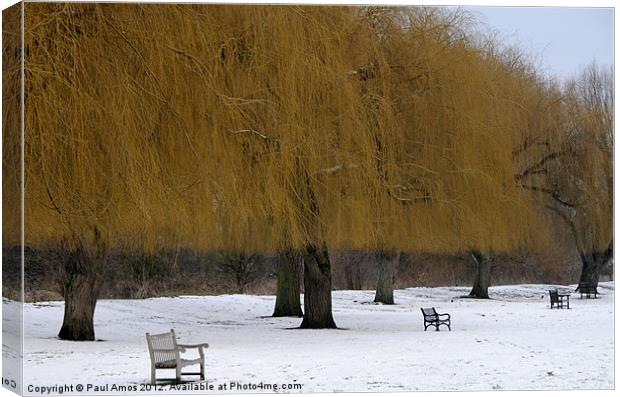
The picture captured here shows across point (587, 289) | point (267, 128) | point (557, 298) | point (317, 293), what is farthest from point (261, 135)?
point (557, 298)

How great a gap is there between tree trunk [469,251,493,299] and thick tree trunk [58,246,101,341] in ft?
19.2

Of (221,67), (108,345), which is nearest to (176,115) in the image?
(221,67)

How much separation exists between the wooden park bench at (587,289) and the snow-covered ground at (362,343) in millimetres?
108

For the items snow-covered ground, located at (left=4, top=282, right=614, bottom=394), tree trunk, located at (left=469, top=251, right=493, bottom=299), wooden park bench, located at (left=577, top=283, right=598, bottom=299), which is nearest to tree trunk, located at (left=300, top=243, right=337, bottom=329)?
snow-covered ground, located at (left=4, top=282, right=614, bottom=394)

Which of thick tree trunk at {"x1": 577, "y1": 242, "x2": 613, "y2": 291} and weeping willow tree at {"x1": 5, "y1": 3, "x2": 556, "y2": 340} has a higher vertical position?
weeping willow tree at {"x1": 5, "y1": 3, "x2": 556, "y2": 340}

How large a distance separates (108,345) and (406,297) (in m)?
6.39

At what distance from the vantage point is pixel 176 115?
1089cm

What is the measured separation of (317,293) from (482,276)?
2829mm

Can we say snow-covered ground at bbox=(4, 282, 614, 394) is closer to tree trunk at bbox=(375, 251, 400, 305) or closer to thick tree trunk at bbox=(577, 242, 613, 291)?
tree trunk at bbox=(375, 251, 400, 305)

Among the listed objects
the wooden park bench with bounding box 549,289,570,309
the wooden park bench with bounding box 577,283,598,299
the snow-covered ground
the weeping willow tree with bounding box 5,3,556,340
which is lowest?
the snow-covered ground

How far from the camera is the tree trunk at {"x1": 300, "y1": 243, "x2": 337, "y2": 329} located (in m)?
16.5

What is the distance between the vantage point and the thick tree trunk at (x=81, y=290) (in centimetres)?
1428

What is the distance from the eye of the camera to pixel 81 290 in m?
14.6

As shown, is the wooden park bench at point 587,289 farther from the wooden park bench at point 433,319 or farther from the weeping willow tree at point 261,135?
the wooden park bench at point 433,319
